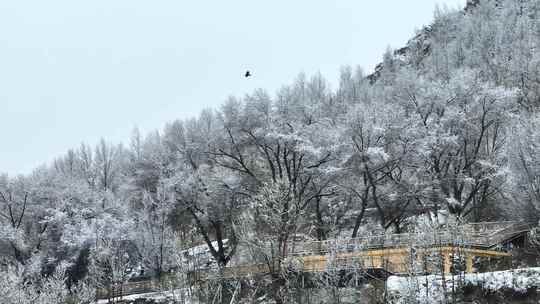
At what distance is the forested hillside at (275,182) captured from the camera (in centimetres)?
3036

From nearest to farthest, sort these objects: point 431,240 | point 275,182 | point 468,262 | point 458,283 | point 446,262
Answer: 1. point 458,283
2. point 431,240
3. point 468,262
4. point 446,262
5. point 275,182

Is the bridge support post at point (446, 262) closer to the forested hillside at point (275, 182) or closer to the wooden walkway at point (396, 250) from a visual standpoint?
the wooden walkway at point (396, 250)

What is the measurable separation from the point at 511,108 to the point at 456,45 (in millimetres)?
49690

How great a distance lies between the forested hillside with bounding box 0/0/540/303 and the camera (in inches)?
1195

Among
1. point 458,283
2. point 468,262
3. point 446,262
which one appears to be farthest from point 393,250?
point 458,283

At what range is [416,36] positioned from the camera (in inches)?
4631

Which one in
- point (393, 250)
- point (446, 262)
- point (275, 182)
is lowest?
point (446, 262)

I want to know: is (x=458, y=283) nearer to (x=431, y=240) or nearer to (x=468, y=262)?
(x=431, y=240)

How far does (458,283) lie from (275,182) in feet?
39.2

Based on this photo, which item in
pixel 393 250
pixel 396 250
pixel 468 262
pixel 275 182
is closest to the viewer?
pixel 468 262

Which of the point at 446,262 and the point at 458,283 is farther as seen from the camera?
the point at 446,262

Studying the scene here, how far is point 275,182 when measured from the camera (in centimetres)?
2750

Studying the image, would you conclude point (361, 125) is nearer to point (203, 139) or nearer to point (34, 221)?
point (203, 139)

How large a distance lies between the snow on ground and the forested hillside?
7.64m
